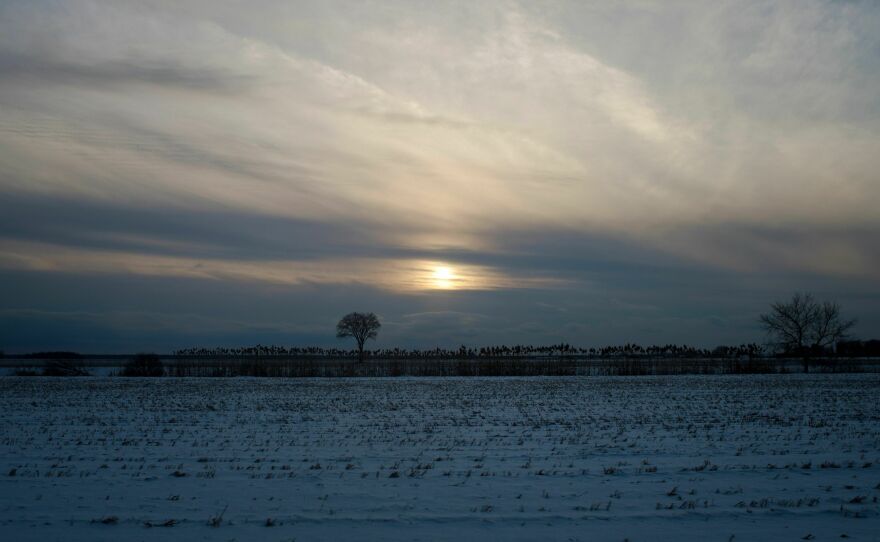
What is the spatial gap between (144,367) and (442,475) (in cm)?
5350

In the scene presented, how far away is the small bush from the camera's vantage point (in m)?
56.7

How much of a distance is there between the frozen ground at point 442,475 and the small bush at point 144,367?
3580cm

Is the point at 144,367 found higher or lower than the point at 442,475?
lower

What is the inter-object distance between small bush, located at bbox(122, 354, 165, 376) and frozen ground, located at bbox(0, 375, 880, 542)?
1409 inches

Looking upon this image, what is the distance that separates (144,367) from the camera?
5769 cm

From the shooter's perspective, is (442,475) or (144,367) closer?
(442,475)

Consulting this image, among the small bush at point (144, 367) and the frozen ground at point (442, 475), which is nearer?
the frozen ground at point (442, 475)

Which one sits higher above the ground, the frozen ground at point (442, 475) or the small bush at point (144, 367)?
the frozen ground at point (442, 475)

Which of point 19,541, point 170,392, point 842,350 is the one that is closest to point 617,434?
point 19,541

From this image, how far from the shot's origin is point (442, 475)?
12.1 meters

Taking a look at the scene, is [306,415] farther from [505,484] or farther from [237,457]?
[505,484]

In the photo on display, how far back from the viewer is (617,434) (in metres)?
17.4

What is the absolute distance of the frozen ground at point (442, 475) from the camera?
886 centimetres

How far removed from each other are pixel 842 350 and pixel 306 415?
301 ft
